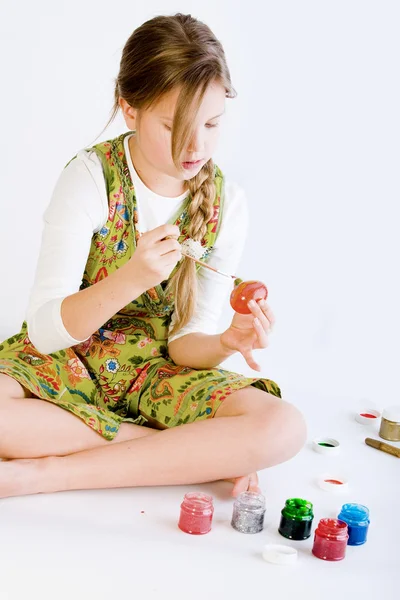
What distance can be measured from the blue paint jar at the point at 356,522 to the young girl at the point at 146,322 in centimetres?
19

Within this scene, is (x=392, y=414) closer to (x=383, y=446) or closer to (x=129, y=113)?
(x=383, y=446)

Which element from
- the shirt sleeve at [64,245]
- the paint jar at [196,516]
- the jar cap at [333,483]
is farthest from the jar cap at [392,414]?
the shirt sleeve at [64,245]

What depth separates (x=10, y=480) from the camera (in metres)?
1.81

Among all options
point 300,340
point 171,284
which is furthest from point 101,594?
point 300,340

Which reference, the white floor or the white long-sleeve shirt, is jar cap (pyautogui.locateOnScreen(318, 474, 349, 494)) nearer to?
the white floor

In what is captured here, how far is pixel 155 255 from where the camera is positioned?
1.83m

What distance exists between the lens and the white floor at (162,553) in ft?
5.26

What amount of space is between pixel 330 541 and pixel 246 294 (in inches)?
19.9

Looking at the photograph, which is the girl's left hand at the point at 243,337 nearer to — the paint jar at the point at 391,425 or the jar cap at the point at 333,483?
the jar cap at the point at 333,483

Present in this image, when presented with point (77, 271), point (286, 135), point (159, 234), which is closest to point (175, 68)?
point (159, 234)

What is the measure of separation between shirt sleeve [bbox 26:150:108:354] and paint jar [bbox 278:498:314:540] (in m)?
0.53

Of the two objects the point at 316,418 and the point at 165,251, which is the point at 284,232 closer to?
the point at 316,418

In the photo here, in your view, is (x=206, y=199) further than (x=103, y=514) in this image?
Yes

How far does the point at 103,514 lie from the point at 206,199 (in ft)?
2.46
